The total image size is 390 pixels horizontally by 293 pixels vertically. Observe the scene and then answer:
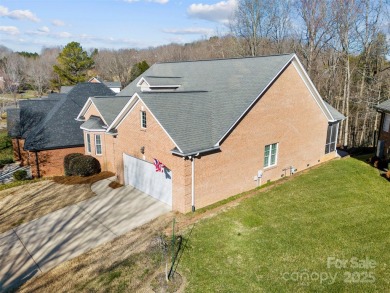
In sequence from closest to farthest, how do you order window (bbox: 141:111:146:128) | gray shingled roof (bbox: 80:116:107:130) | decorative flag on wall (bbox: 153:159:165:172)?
decorative flag on wall (bbox: 153:159:165:172) → window (bbox: 141:111:146:128) → gray shingled roof (bbox: 80:116:107:130)

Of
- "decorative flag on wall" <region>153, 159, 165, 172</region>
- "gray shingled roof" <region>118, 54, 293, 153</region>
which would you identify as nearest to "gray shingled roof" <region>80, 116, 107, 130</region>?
"gray shingled roof" <region>118, 54, 293, 153</region>

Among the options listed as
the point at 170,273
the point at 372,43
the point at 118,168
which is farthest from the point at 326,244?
the point at 372,43

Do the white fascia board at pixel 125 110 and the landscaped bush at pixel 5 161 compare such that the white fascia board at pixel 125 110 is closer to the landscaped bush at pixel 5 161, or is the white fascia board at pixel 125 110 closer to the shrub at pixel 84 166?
the shrub at pixel 84 166

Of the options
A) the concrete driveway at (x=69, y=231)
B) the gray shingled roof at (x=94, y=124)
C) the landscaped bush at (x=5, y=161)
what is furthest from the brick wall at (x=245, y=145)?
the landscaped bush at (x=5, y=161)

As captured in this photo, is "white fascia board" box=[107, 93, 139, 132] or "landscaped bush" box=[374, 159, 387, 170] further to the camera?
"landscaped bush" box=[374, 159, 387, 170]

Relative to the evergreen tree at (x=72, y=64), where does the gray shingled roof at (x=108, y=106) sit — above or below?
below

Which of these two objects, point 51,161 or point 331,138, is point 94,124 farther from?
point 331,138

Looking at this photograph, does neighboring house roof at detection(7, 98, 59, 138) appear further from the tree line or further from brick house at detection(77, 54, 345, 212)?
the tree line

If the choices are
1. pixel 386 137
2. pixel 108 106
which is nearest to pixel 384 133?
pixel 386 137
